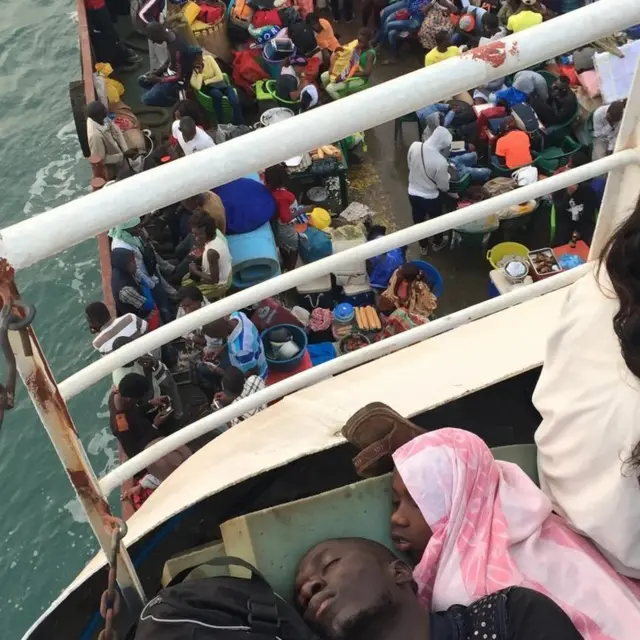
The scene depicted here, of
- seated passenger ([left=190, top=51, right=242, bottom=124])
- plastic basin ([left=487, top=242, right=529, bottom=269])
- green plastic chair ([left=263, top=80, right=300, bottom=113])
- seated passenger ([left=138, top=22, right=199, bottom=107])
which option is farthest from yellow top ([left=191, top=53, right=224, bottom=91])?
plastic basin ([left=487, top=242, right=529, bottom=269])

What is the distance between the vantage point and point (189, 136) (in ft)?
19.7

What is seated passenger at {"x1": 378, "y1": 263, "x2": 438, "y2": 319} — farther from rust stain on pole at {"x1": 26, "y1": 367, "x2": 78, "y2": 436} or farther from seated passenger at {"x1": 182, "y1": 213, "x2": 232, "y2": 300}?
rust stain on pole at {"x1": 26, "y1": 367, "x2": 78, "y2": 436}

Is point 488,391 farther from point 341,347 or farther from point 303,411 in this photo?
point 341,347

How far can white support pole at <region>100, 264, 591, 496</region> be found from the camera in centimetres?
201

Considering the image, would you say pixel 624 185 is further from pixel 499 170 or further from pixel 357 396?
pixel 499 170

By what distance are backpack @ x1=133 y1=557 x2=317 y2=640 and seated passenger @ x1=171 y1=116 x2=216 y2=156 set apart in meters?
4.78

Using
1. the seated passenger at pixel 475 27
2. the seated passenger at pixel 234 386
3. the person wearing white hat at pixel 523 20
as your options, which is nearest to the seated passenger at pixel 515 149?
the person wearing white hat at pixel 523 20

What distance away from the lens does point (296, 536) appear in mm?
1958

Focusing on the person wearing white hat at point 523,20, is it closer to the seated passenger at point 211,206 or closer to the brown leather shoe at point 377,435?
the seated passenger at point 211,206

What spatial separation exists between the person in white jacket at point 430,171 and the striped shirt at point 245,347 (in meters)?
2.36

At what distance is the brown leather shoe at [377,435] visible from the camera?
2.08 metres

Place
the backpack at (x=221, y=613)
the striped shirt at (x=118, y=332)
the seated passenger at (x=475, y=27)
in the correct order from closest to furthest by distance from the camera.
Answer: the backpack at (x=221, y=613)
the striped shirt at (x=118, y=332)
the seated passenger at (x=475, y=27)

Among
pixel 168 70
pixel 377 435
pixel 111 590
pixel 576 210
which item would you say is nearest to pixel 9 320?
pixel 111 590

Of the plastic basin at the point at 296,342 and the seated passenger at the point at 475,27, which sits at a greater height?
the seated passenger at the point at 475,27
